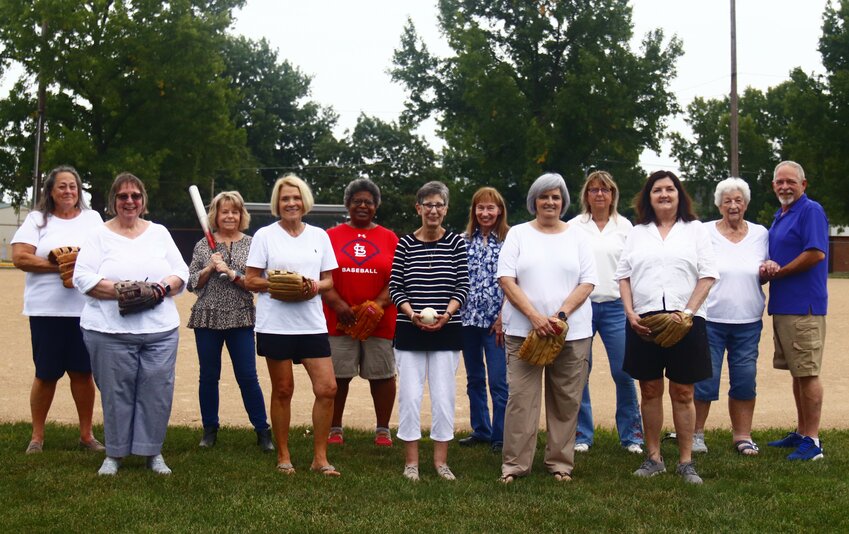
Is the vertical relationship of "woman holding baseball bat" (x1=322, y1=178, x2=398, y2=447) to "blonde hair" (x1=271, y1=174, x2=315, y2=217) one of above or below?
below

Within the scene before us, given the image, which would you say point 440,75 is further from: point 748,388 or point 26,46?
point 748,388

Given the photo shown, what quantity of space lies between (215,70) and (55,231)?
1323 inches

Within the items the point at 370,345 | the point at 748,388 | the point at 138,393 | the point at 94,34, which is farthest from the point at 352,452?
the point at 94,34

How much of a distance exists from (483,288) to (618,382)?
1.25 m

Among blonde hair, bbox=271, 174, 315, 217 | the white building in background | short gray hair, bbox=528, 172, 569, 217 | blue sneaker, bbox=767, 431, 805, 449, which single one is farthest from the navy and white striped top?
the white building in background

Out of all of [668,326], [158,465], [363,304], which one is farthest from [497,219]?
[158,465]

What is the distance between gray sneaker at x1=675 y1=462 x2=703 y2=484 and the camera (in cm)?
553

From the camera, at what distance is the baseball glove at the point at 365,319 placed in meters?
6.36

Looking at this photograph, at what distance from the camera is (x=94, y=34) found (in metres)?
36.0

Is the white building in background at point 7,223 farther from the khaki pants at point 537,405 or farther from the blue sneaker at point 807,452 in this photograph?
the blue sneaker at point 807,452

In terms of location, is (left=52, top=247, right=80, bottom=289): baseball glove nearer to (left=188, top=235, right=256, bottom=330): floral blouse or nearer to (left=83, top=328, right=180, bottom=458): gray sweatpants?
(left=83, top=328, right=180, bottom=458): gray sweatpants

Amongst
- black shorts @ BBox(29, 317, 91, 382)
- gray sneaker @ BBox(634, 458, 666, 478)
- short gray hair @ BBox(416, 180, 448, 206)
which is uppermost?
short gray hair @ BBox(416, 180, 448, 206)

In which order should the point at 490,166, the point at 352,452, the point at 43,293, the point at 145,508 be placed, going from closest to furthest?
the point at 145,508, the point at 43,293, the point at 352,452, the point at 490,166

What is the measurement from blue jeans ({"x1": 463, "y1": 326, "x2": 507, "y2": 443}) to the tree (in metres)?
31.7
